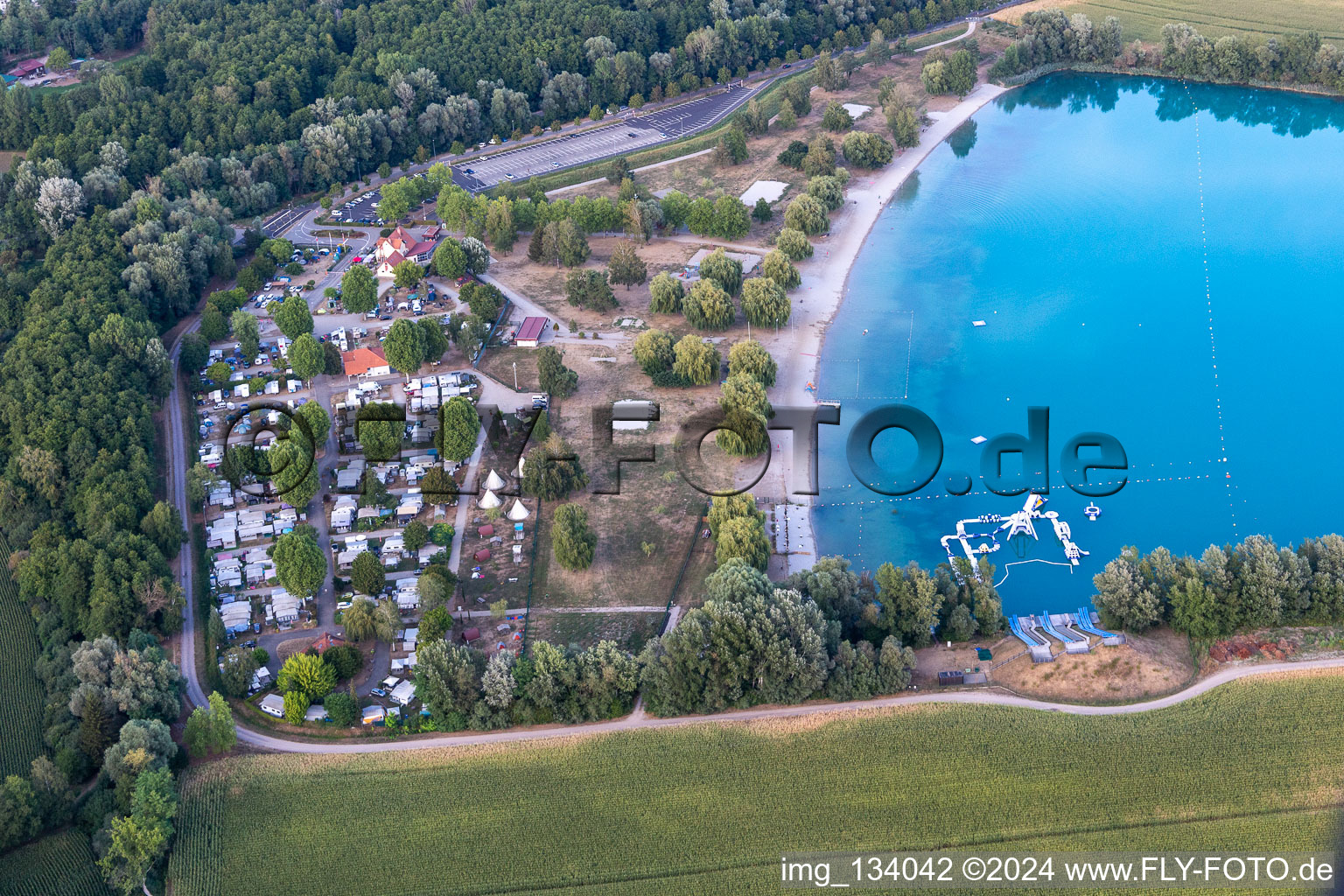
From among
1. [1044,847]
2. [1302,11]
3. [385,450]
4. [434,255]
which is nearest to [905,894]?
[1044,847]

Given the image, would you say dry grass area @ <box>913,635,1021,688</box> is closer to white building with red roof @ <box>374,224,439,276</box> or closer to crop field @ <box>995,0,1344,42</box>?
white building with red roof @ <box>374,224,439,276</box>

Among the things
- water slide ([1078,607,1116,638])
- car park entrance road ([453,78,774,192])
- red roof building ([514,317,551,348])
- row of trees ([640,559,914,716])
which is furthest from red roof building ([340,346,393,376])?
water slide ([1078,607,1116,638])

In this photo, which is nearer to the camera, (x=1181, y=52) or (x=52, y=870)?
(x=52, y=870)

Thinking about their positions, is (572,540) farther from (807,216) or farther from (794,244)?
(807,216)

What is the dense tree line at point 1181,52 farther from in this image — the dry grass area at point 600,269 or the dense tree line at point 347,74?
the dry grass area at point 600,269

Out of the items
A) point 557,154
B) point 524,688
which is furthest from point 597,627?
point 557,154

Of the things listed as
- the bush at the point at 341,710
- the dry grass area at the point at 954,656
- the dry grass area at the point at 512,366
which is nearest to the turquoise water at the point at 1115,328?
the dry grass area at the point at 954,656
